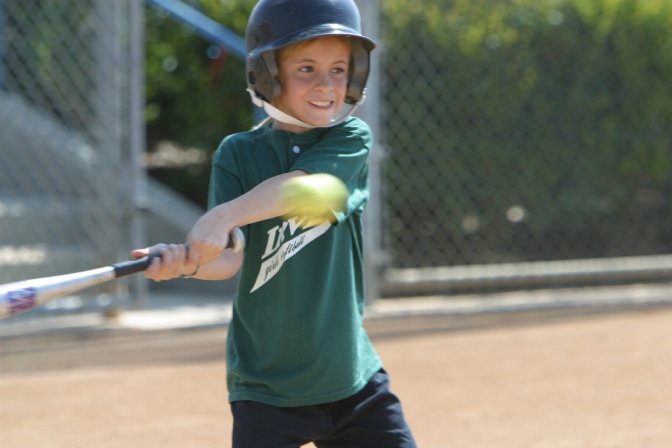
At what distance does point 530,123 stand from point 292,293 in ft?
19.0

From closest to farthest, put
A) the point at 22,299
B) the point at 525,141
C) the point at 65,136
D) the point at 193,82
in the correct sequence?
the point at 22,299 → the point at 65,136 → the point at 525,141 → the point at 193,82

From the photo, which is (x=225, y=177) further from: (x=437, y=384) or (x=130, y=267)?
(x=437, y=384)

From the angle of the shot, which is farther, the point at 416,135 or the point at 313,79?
the point at 416,135

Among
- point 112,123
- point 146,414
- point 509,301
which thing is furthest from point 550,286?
point 146,414

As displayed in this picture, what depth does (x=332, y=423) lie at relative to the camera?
3018mm

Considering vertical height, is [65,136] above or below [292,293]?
above

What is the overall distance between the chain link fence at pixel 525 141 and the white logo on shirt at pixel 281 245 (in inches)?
195

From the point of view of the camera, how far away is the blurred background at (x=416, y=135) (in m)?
7.46

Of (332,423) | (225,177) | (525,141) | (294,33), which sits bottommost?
(332,423)

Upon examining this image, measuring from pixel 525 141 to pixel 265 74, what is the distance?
5724mm

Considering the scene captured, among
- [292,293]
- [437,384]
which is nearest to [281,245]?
[292,293]

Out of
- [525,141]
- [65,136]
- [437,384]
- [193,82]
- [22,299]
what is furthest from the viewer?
[193,82]

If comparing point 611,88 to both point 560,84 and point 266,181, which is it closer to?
point 560,84

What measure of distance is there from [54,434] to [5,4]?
11.5 ft
